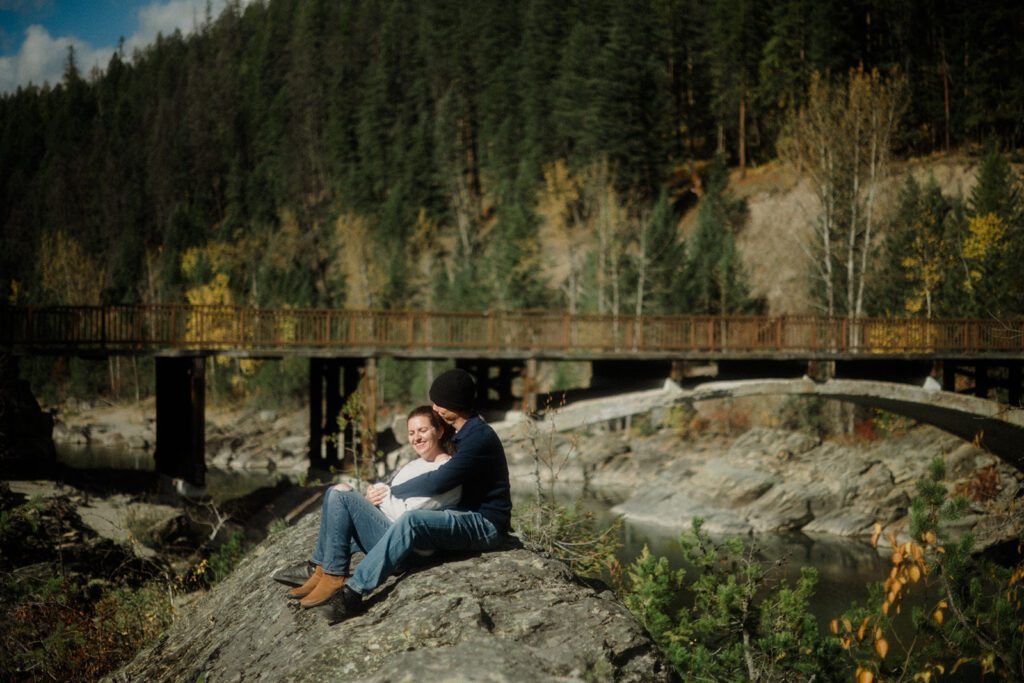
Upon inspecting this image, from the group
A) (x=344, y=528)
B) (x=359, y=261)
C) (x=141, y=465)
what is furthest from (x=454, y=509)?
(x=359, y=261)

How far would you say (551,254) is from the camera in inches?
1946

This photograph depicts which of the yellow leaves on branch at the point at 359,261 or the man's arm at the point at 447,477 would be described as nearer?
the man's arm at the point at 447,477

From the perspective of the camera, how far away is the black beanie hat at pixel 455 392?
4.98 metres

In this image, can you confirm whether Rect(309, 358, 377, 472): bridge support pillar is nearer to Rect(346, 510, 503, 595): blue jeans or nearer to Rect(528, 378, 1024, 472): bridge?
Rect(528, 378, 1024, 472): bridge

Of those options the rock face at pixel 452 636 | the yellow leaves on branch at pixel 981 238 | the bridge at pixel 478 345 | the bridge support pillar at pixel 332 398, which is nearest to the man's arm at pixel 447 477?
the rock face at pixel 452 636

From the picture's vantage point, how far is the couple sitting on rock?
4.55 metres

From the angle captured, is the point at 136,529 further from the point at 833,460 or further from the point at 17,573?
the point at 833,460

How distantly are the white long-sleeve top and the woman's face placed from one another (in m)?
0.07

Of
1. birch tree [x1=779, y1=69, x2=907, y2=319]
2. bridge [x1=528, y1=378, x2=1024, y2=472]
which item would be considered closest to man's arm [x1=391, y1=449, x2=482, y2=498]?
bridge [x1=528, y1=378, x2=1024, y2=472]

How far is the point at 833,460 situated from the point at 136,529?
763 inches

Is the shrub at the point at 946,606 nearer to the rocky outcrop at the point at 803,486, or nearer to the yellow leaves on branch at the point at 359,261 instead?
the rocky outcrop at the point at 803,486

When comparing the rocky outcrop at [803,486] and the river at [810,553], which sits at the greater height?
the rocky outcrop at [803,486]

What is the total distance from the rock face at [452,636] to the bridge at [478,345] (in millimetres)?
12199

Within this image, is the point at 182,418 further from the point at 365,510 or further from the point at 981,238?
the point at 981,238
